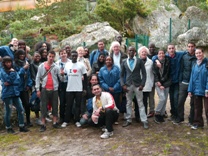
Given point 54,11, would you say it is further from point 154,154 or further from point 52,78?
point 154,154

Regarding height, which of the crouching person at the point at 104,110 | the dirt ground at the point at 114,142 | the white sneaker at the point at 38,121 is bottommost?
the dirt ground at the point at 114,142

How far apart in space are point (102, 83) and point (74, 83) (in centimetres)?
67

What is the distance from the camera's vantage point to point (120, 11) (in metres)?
17.4

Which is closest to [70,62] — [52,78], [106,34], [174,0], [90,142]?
[52,78]

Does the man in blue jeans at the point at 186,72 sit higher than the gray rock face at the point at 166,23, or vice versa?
the gray rock face at the point at 166,23

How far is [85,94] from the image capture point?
6.57m

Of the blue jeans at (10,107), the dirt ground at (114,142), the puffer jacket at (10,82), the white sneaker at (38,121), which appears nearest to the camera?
the dirt ground at (114,142)

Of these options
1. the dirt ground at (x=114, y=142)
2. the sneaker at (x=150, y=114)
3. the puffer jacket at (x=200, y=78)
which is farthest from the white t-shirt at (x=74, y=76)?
the puffer jacket at (x=200, y=78)

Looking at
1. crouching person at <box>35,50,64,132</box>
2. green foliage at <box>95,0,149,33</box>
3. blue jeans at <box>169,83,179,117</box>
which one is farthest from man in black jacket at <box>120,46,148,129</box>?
green foliage at <box>95,0,149,33</box>

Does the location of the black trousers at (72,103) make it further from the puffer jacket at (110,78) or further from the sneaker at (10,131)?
the sneaker at (10,131)

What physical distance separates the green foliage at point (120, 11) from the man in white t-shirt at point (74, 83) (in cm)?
1171

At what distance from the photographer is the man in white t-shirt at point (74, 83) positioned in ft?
20.9

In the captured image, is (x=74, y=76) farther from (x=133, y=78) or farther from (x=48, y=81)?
(x=133, y=78)

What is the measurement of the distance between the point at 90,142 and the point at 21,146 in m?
1.44
